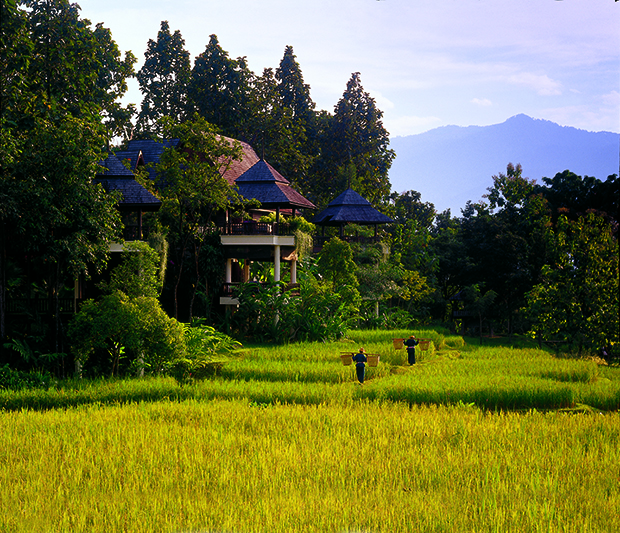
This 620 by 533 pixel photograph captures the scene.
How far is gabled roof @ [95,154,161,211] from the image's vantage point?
2356cm

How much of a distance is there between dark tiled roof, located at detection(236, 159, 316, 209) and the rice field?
13.6 metres

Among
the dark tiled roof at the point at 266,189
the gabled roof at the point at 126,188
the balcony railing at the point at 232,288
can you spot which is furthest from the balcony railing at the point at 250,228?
the gabled roof at the point at 126,188

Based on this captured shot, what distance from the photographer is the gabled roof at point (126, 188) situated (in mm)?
23562

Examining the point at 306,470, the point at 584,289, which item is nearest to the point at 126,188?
the point at 306,470

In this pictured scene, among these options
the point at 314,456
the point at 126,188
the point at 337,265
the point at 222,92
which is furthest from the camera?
the point at 222,92

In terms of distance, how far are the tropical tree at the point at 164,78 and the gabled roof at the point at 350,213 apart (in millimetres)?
18403

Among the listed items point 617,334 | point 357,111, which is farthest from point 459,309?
point 617,334

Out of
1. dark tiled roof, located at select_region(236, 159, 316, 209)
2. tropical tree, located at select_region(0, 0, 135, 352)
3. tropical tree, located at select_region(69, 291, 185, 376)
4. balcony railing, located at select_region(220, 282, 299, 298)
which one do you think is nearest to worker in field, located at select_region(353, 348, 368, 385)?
tropical tree, located at select_region(69, 291, 185, 376)

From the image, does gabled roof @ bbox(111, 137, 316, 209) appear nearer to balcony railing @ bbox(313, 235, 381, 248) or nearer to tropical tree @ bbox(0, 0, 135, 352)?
balcony railing @ bbox(313, 235, 381, 248)

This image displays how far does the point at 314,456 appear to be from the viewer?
10.3 m

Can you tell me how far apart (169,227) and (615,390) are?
18780 mm

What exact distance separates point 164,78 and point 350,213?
2365 centimetres

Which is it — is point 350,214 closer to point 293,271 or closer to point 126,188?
point 293,271

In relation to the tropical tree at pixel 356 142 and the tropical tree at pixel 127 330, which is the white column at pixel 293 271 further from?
the tropical tree at pixel 356 142
